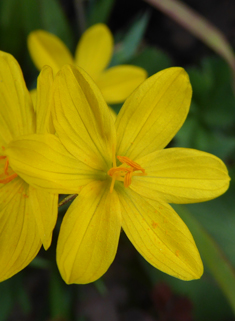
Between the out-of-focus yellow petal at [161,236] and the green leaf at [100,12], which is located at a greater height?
the green leaf at [100,12]

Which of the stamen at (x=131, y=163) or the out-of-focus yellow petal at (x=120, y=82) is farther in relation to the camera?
the out-of-focus yellow petal at (x=120, y=82)

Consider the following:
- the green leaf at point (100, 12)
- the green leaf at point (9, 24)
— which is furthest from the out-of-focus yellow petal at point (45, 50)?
the green leaf at point (100, 12)

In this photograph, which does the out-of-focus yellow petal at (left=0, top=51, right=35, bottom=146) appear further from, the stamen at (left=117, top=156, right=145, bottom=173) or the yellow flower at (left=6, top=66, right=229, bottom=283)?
the stamen at (left=117, top=156, right=145, bottom=173)

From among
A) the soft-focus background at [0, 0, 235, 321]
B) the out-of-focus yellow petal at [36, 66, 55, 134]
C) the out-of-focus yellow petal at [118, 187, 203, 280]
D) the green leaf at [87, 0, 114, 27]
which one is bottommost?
the soft-focus background at [0, 0, 235, 321]

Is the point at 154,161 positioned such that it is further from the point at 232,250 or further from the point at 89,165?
the point at 232,250

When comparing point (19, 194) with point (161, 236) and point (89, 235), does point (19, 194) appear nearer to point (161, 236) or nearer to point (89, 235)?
point (89, 235)

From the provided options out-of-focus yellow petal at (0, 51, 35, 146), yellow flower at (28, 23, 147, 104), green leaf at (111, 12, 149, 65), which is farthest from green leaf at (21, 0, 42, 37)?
out-of-focus yellow petal at (0, 51, 35, 146)

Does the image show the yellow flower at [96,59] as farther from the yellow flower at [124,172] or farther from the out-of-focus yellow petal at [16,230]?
the out-of-focus yellow petal at [16,230]

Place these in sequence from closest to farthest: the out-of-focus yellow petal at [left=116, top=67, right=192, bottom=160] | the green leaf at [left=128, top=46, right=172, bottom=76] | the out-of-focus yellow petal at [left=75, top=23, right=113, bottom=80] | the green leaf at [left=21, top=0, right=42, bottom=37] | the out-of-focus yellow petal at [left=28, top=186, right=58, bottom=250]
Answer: the out-of-focus yellow petal at [left=28, top=186, right=58, bottom=250]
the out-of-focus yellow petal at [left=116, top=67, right=192, bottom=160]
the out-of-focus yellow petal at [left=75, top=23, right=113, bottom=80]
the green leaf at [left=21, top=0, right=42, bottom=37]
the green leaf at [left=128, top=46, right=172, bottom=76]

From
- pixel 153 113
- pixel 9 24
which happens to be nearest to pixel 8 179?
pixel 153 113

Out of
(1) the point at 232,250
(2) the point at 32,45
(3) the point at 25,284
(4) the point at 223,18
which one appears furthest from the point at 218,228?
(4) the point at 223,18
